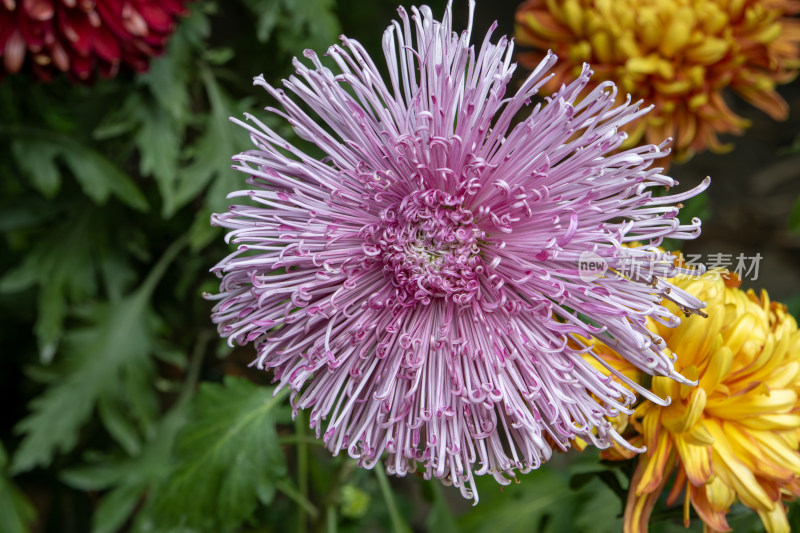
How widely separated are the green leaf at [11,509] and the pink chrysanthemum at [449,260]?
2.04ft

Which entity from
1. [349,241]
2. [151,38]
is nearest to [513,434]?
[349,241]

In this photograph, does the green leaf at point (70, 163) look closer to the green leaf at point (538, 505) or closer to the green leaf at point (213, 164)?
the green leaf at point (213, 164)

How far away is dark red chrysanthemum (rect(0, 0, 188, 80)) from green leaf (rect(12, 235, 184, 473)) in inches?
11.6

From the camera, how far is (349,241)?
408 mm

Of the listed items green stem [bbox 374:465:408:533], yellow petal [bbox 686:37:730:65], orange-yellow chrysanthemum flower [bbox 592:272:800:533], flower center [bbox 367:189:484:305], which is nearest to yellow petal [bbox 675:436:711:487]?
orange-yellow chrysanthemum flower [bbox 592:272:800:533]

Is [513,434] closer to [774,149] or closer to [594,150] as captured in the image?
[594,150]

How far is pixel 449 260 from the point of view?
403mm

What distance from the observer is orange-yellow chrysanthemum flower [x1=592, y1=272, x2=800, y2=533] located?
40cm

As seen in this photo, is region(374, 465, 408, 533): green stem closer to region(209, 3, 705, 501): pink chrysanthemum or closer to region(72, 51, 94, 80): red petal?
region(209, 3, 705, 501): pink chrysanthemum

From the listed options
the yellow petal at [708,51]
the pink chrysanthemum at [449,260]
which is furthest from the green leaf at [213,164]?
the yellow petal at [708,51]

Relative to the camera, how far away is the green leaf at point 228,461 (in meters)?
0.55

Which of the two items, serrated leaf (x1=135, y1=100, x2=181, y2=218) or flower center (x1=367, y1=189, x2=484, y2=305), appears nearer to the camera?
flower center (x1=367, y1=189, x2=484, y2=305)

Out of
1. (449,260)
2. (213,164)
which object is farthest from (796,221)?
(213,164)

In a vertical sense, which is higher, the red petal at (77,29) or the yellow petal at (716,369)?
the red petal at (77,29)
